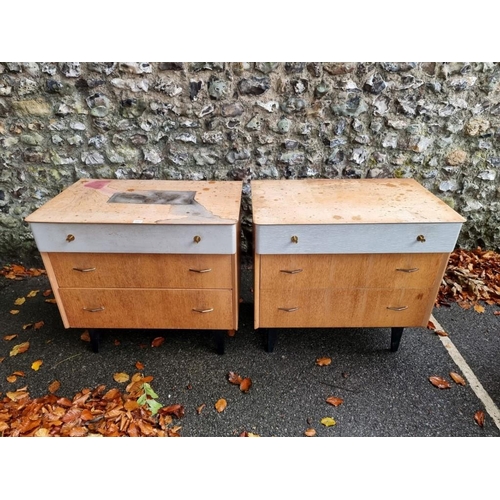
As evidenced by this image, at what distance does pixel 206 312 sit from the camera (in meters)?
2.20

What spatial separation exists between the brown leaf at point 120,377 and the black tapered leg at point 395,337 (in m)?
1.86

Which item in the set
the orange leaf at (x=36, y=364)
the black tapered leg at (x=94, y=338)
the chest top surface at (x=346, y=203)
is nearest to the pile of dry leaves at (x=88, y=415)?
the orange leaf at (x=36, y=364)

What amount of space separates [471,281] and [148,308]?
2.73 m

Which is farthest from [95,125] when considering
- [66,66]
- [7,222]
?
[7,222]

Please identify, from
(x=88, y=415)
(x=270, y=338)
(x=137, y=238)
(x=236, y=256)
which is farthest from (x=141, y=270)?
(x=270, y=338)

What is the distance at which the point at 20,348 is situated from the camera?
249cm

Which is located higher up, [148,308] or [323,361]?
[148,308]

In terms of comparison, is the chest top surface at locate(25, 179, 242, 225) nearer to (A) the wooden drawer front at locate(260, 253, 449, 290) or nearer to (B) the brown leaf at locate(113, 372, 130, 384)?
(A) the wooden drawer front at locate(260, 253, 449, 290)

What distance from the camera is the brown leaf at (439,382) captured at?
220 cm

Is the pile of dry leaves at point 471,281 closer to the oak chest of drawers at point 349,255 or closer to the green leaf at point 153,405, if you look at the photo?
the oak chest of drawers at point 349,255

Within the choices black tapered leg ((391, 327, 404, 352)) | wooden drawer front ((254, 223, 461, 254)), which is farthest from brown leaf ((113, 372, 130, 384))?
black tapered leg ((391, 327, 404, 352))

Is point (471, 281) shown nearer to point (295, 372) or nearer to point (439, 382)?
point (439, 382)

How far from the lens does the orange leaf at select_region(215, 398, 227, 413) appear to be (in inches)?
82.0
